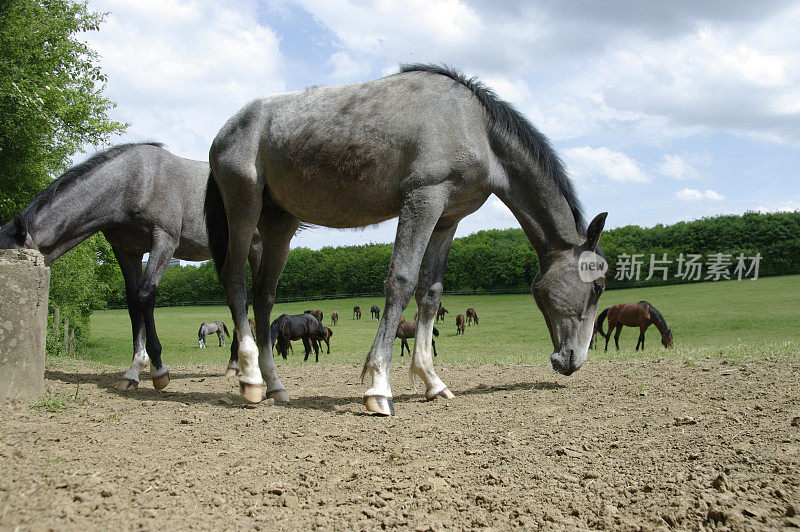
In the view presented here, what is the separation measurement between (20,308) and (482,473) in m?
3.51

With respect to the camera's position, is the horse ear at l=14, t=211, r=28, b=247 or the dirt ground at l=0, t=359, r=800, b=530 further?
the horse ear at l=14, t=211, r=28, b=247

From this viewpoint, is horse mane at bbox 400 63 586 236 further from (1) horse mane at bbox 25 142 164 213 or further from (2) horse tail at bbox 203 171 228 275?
(1) horse mane at bbox 25 142 164 213

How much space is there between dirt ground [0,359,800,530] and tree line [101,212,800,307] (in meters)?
53.7

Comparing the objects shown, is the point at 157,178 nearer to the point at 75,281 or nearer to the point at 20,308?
the point at 20,308

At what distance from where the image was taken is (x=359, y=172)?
175 inches

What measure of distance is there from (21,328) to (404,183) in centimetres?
309

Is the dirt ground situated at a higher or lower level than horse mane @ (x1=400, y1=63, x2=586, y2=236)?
lower

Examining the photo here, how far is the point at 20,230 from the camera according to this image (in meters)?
5.03

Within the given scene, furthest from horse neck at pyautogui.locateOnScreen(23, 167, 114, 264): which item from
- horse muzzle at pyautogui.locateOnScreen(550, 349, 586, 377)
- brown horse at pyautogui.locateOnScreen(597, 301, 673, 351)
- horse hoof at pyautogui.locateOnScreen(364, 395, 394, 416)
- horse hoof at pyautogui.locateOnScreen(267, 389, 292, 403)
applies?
brown horse at pyautogui.locateOnScreen(597, 301, 673, 351)

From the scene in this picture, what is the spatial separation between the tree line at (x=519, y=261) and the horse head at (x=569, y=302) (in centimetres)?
5253

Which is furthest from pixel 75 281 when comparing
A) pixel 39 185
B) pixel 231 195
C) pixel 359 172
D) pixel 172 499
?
pixel 172 499

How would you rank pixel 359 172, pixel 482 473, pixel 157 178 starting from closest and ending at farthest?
pixel 482 473
pixel 359 172
pixel 157 178

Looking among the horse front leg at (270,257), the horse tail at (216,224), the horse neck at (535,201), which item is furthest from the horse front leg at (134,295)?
the horse neck at (535,201)

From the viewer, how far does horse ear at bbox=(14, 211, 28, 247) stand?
501 centimetres
